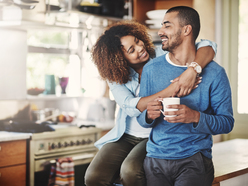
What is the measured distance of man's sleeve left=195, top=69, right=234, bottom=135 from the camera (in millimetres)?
1396

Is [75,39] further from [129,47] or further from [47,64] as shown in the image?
[129,47]

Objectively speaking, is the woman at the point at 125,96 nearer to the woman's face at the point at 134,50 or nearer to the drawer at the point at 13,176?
the woman's face at the point at 134,50

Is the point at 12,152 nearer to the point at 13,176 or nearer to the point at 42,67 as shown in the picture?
the point at 13,176

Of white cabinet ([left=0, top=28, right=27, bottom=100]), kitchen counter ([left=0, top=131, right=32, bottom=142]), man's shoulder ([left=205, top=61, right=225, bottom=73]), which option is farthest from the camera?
white cabinet ([left=0, top=28, right=27, bottom=100])

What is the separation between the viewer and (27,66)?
302cm

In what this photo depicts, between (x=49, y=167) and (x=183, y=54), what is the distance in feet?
4.98

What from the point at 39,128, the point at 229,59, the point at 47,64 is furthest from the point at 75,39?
the point at 229,59

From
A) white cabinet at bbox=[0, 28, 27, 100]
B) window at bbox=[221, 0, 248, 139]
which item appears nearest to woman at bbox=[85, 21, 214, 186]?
white cabinet at bbox=[0, 28, 27, 100]

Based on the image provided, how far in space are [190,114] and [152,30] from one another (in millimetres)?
1835

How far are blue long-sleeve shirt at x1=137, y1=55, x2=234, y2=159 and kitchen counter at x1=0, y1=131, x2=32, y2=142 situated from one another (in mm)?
1159

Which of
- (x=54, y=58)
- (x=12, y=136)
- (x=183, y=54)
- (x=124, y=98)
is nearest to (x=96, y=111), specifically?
(x=54, y=58)

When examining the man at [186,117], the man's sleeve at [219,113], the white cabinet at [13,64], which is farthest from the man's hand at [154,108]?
the white cabinet at [13,64]

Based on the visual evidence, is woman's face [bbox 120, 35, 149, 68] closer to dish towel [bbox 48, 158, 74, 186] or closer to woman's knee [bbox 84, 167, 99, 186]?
woman's knee [bbox 84, 167, 99, 186]

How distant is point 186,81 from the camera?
4.67 ft
